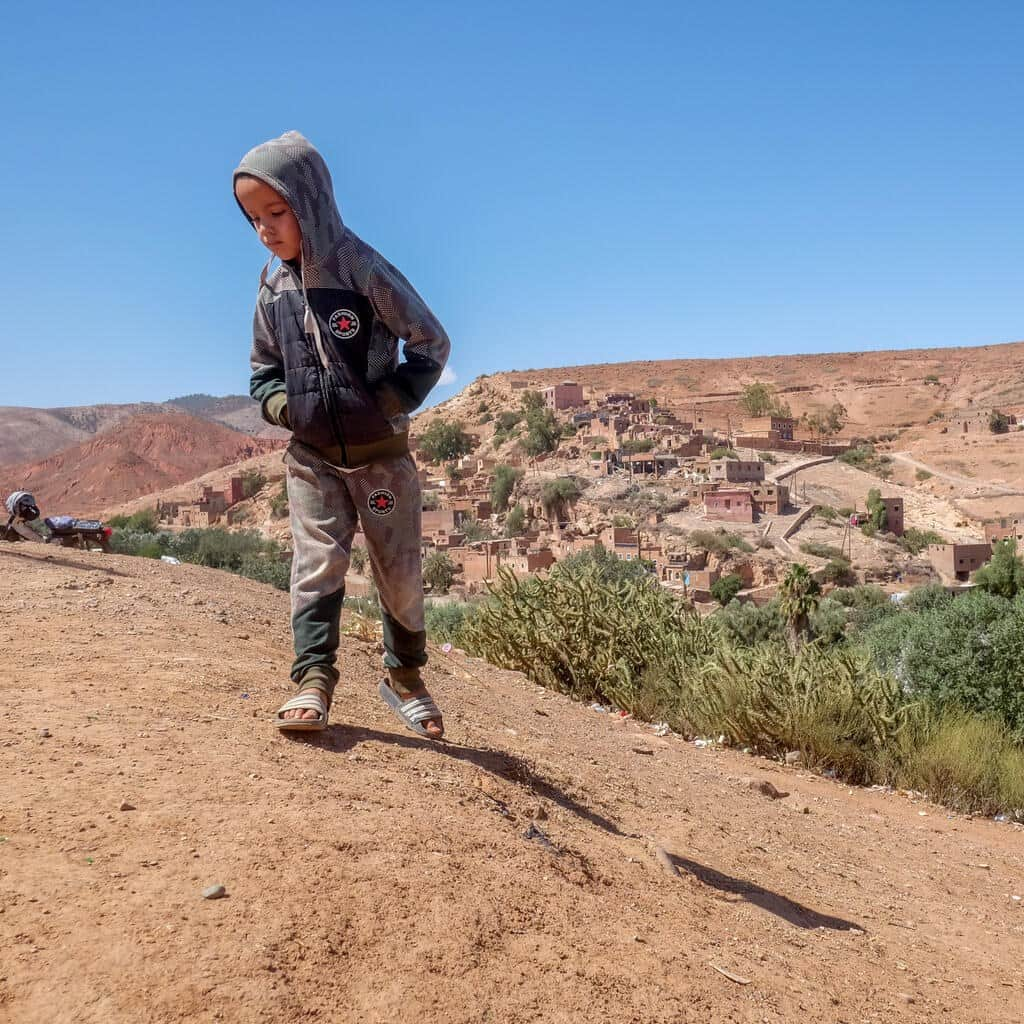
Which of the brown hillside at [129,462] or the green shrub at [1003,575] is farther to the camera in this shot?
the brown hillside at [129,462]

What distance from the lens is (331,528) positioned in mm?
3178

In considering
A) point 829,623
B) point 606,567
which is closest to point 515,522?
point 829,623

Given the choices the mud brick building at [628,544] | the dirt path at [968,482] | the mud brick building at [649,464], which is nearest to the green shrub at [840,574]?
the mud brick building at [628,544]

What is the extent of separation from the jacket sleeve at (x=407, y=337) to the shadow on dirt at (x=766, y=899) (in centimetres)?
154

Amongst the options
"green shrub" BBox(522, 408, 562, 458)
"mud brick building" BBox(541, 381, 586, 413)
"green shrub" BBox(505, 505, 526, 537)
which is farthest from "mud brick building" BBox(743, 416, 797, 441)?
"green shrub" BBox(505, 505, 526, 537)

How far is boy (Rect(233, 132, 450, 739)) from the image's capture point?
119 inches

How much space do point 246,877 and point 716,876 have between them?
1524 mm

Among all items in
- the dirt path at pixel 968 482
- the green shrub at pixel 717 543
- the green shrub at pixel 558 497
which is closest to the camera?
the green shrub at pixel 717 543

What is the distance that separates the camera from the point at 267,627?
5414mm

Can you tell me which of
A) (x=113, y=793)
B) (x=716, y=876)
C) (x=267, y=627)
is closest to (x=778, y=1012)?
(x=716, y=876)

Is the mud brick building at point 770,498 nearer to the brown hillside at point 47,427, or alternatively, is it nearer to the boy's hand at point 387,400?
the boy's hand at point 387,400

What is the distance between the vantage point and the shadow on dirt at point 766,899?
111 inches

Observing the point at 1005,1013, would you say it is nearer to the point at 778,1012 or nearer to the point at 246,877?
the point at 778,1012

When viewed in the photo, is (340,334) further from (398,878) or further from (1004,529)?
(1004,529)
